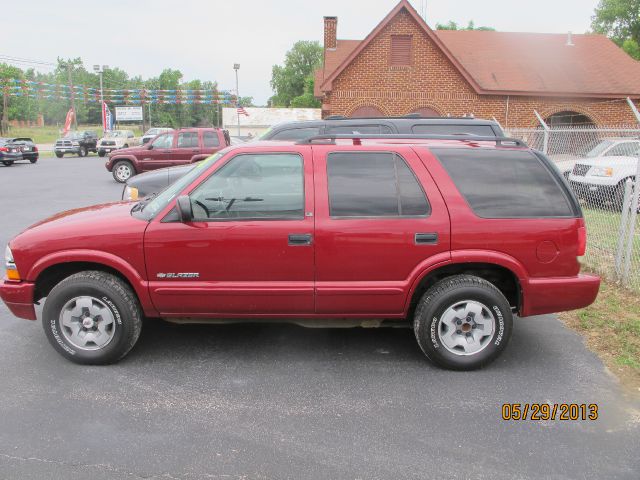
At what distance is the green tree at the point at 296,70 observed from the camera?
9894cm

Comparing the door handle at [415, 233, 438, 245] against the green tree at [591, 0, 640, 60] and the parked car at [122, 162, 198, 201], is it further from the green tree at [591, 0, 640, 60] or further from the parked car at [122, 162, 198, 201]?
the green tree at [591, 0, 640, 60]

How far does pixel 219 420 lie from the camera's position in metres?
3.41

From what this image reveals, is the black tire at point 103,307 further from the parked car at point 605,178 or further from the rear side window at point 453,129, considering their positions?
the parked car at point 605,178

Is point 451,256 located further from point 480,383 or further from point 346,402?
point 346,402

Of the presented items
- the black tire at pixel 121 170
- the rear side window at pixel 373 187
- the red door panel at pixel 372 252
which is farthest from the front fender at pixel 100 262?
the black tire at pixel 121 170

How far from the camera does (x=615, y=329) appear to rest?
16.2 feet

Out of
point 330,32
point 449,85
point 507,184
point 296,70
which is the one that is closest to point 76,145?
point 330,32

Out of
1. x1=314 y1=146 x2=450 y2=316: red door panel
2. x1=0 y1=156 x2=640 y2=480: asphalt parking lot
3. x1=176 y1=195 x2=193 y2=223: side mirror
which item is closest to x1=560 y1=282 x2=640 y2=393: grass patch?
x1=0 y1=156 x2=640 y2=480: asphalt parking lot

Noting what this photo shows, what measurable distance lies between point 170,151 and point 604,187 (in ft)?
39.9

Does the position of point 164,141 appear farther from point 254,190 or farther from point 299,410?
point 299,410

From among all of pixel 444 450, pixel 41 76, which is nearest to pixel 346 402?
pixel 444 450

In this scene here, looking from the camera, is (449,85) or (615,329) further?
(449,85)

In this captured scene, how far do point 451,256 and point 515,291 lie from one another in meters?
0.81

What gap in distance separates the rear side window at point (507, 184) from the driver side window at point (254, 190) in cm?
Result: 115
